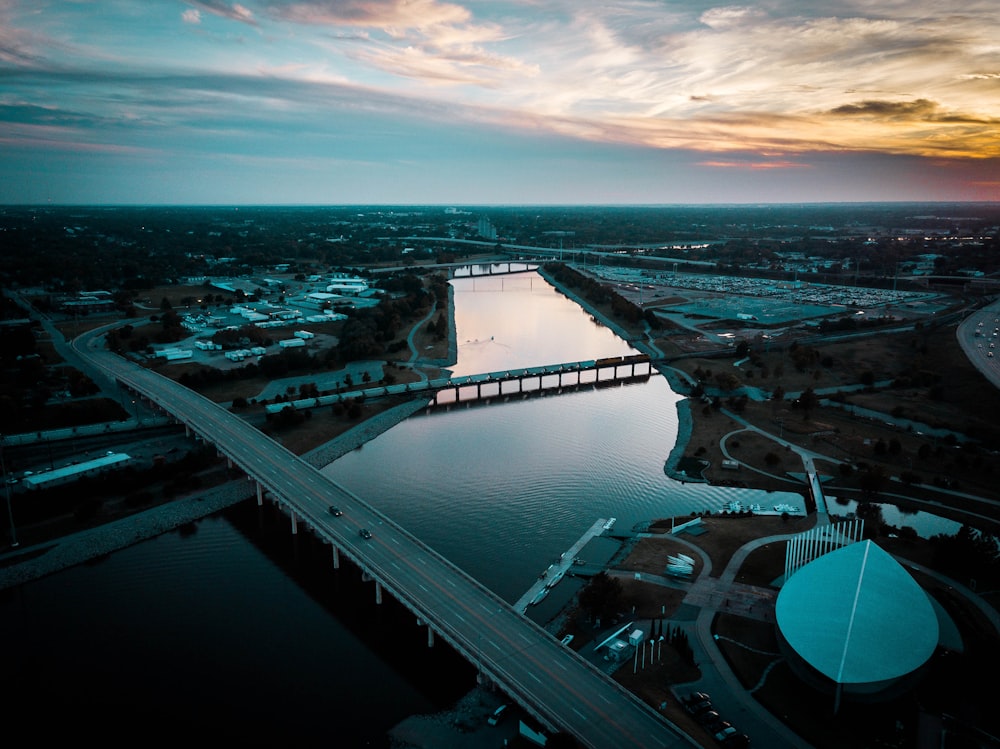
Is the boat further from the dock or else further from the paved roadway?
the paved roadway

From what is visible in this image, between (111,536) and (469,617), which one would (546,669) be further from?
(111,536)

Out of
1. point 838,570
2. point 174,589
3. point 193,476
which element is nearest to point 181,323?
point 193,476

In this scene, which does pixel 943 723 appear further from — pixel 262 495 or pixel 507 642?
pixel 262 495

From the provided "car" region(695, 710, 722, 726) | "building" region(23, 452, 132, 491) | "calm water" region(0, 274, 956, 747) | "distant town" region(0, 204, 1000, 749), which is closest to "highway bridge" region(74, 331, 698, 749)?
"distant town" region(0, 204, 1000, 749)

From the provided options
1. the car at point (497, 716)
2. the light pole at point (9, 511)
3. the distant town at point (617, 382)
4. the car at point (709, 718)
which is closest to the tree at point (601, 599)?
the distant town at point (617, 382)

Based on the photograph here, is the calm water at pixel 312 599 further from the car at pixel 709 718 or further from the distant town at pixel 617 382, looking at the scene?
the car at pixel 709 718

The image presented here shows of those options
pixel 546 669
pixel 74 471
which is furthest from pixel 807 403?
pixel 74 471
